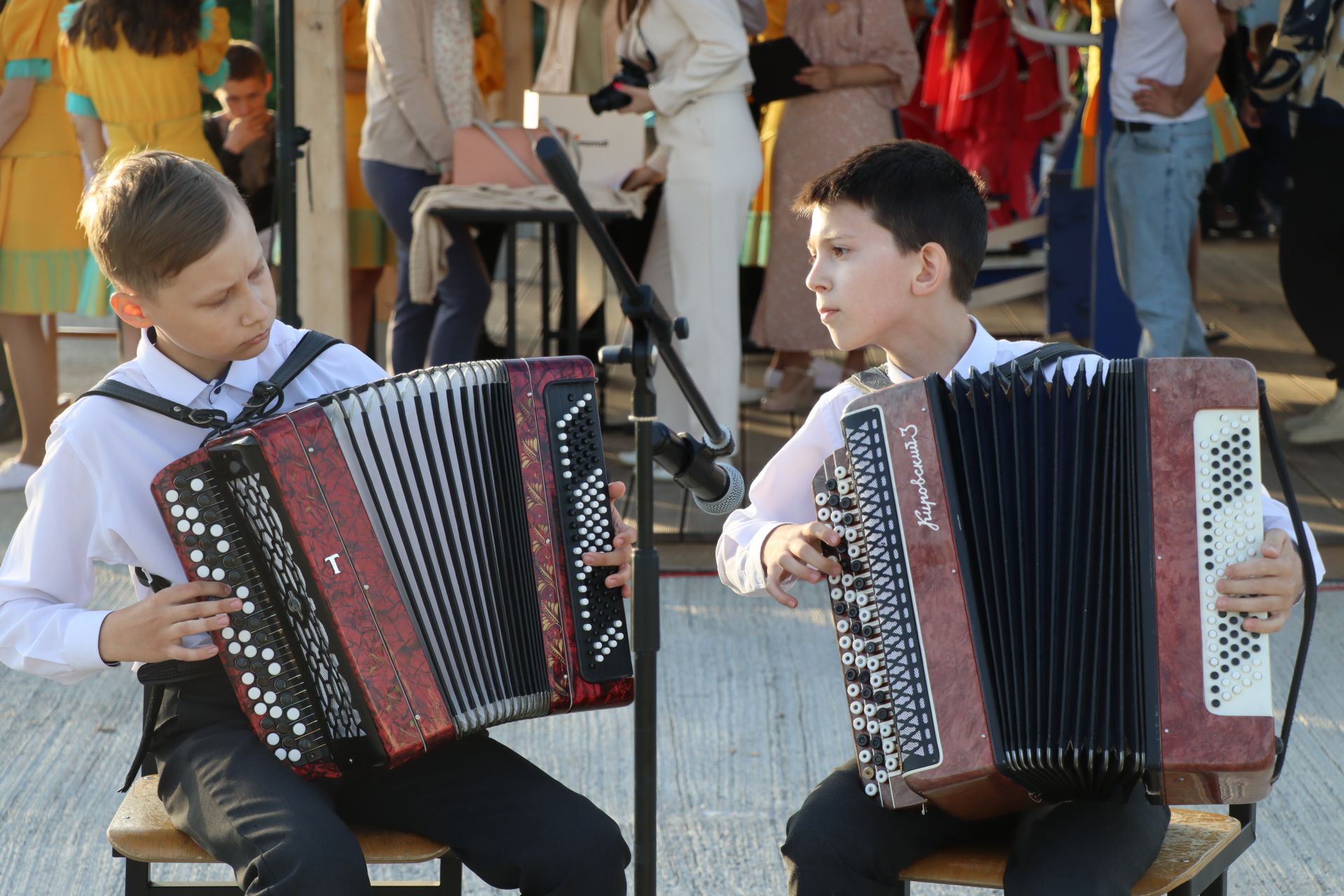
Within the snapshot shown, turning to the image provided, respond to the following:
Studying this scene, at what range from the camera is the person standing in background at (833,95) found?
4992mm

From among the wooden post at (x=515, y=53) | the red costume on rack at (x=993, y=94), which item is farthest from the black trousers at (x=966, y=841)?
the red costume on rack at (x=993, y=94)

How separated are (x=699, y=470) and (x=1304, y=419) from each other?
3.83m

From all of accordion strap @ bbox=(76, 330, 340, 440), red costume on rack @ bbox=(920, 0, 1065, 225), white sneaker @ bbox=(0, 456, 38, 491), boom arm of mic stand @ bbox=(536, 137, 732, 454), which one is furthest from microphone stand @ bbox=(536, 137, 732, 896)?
red costume on rack @ bbox=(920, 0, 1065, 225)

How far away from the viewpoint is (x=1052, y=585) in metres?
1.76

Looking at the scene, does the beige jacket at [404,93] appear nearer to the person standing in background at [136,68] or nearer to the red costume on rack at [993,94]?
the person standing in background at [136,68]

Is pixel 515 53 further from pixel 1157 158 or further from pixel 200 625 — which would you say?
pixel 200 625

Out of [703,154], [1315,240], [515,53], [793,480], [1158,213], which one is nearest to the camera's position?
[793,480]

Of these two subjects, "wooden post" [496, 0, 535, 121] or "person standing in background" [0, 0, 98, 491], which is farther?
"wooden post" [496, 0, 535, 121]

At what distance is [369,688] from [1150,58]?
3566 millimetres

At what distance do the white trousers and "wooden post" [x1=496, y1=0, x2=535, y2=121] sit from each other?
1806mm

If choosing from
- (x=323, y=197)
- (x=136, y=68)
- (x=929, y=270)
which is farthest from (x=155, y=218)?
(x=136, y=68)

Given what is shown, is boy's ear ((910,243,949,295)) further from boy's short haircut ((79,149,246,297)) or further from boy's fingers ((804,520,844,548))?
boy's short haircut ((79,149,246,297))

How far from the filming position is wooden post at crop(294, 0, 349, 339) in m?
4.41

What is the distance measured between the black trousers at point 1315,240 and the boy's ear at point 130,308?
397 cm
